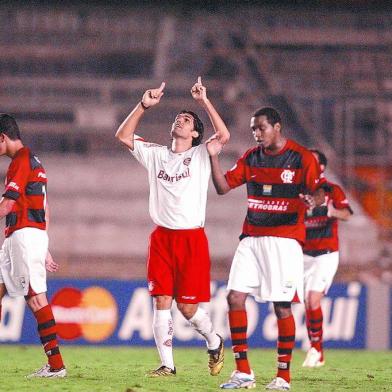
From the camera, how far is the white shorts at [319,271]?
10016 mm

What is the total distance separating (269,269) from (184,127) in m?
1.32

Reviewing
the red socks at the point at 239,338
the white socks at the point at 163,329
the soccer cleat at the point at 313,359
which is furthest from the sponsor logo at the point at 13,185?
the soccer cleat at the point at 313,359

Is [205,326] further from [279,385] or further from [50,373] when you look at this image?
[50,373]

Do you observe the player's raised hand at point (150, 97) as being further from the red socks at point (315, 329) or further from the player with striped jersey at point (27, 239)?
the red socks at point (315, 329)

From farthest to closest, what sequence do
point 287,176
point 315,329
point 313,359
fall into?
point 315,329 < point 313,359 < point 287,176

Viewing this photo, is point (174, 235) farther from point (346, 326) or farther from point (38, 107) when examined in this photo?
point (38, 107)

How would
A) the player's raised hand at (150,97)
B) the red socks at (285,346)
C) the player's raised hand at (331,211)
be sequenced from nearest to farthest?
the red socks at (285,346) < the player's raised hand at (150,97) < the player's raised hand at (331,211)

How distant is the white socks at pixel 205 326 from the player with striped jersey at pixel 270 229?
0.61m

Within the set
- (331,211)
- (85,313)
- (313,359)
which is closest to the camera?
(331,211)

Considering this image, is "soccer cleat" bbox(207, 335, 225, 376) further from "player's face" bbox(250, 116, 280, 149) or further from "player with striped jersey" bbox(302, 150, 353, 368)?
"player with striped jersey" bbox(302, 150, 353, 368)

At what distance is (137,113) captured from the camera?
737 centimetres

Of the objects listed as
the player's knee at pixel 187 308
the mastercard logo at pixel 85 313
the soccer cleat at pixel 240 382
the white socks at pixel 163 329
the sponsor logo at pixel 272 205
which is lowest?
the mastercard logo at pixel 85 313

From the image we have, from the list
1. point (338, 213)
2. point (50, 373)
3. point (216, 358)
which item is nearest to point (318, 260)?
point (338, 213)

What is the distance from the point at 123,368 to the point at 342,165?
11.0 m
